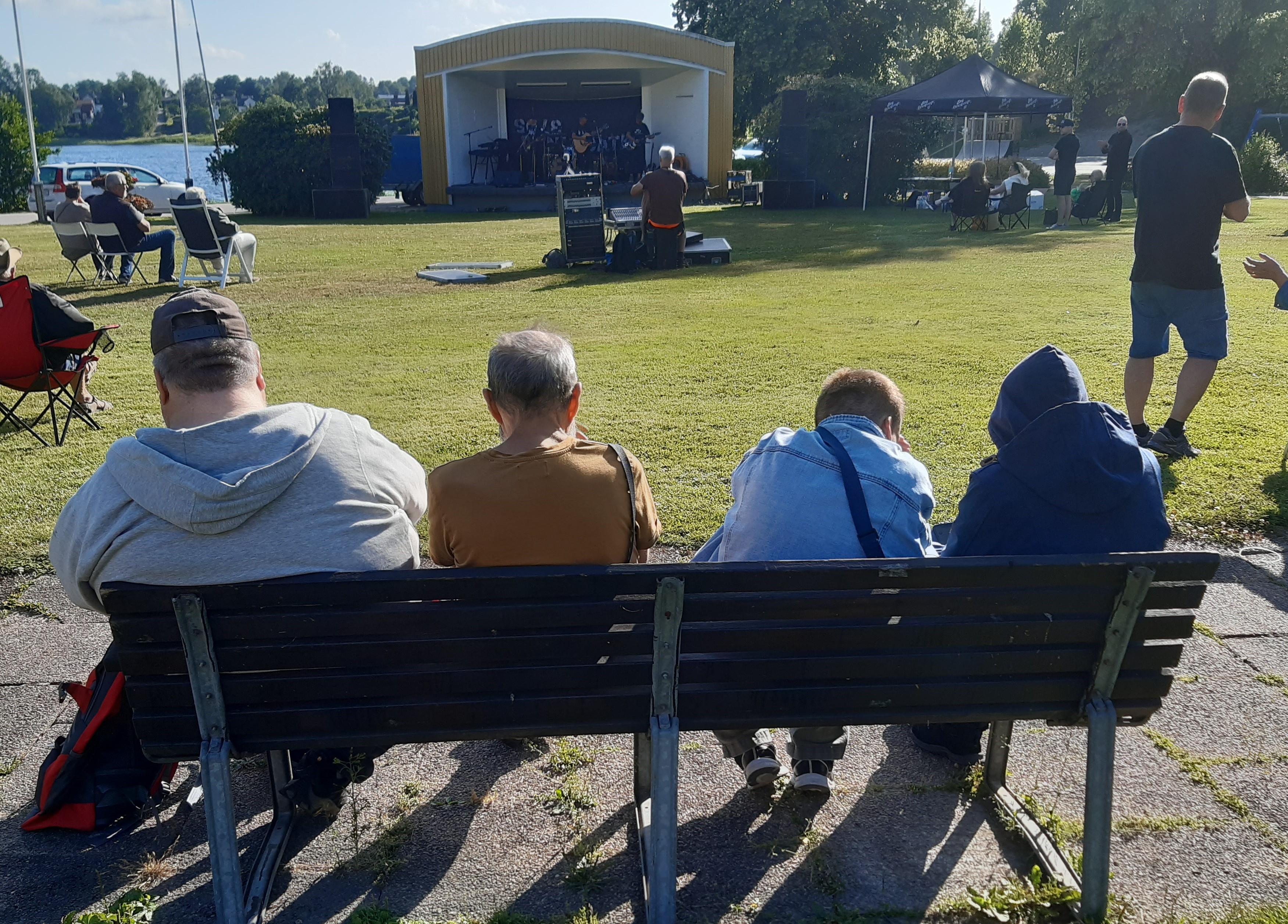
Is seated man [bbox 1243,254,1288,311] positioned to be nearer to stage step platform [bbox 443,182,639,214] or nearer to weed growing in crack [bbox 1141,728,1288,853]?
weed growing in crack [bbox 1141,728,1288,853]

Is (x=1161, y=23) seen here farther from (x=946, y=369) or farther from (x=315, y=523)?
(x=315, y=523)

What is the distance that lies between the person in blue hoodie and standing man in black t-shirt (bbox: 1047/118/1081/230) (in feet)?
57.7

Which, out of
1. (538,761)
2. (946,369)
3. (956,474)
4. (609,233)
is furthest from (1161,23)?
(538,761)

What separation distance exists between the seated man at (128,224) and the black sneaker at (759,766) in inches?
513

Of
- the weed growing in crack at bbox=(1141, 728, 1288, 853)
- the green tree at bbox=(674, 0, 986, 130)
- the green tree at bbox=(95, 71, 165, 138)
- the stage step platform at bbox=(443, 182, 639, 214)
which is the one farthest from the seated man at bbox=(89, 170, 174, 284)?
the green tree at bbox=(95, 71, 165, 138)

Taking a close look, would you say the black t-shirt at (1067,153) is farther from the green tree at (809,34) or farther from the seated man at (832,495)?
the green tree at (809,34)

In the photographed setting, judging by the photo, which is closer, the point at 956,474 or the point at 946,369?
the point at 956,474

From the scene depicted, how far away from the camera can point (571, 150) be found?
1284 inches

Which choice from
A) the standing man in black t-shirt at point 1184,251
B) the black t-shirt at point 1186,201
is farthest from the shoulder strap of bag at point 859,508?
the black t-shirt at point 1186,201

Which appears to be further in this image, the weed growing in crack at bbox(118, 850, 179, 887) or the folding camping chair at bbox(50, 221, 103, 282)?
the folding camping chair at bbox(50, 221, 103, 282)

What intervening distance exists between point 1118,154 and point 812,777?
1924 centimetres

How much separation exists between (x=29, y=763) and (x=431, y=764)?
45.1 inches

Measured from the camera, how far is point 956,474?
5.37 m

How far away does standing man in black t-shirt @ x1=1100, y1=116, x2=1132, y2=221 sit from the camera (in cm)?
1888
